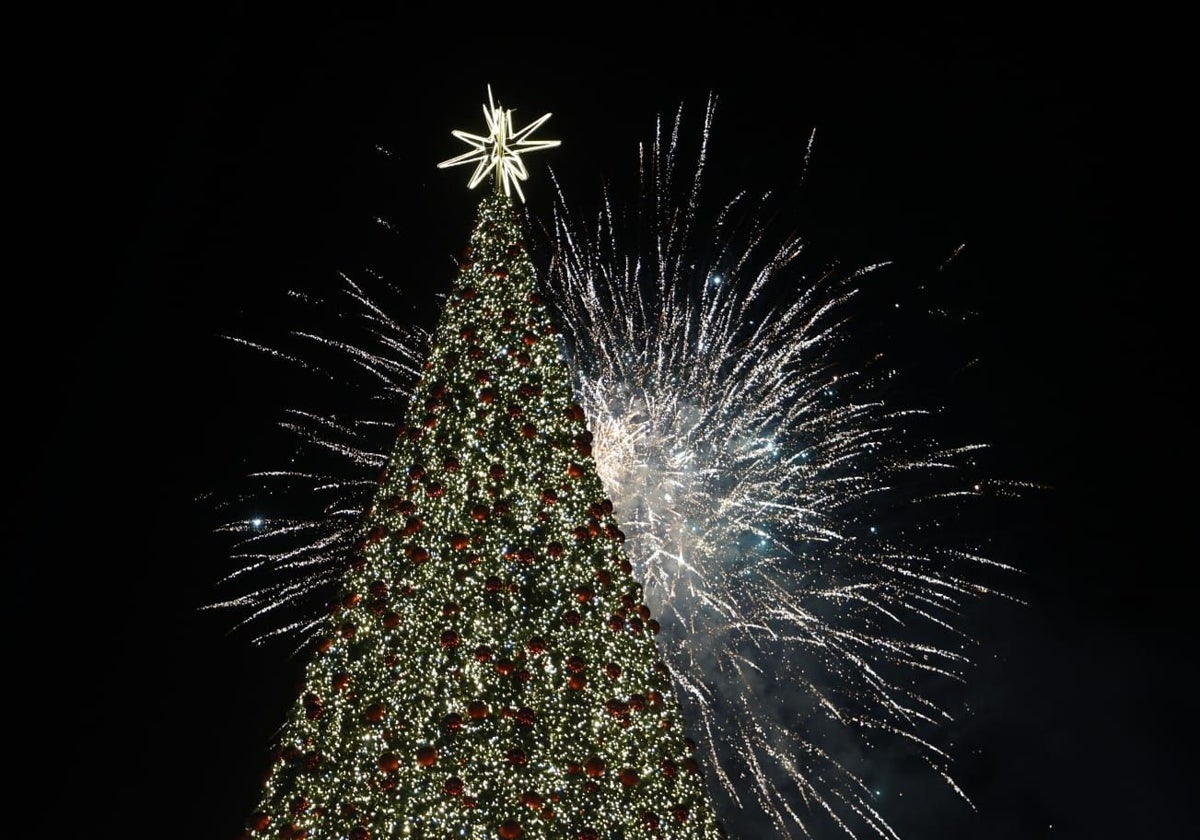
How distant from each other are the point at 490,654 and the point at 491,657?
2cm

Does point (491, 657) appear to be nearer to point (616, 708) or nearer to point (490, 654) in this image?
point (490, 654)

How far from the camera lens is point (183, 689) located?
420 inches

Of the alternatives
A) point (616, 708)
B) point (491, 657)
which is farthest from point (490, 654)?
point (616, 708)

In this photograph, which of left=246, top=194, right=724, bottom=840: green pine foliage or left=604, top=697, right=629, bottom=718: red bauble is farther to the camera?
left=604, top=697, right=629, bottom=718: red bauble

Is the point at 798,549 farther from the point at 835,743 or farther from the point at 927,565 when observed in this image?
the point at 835,743

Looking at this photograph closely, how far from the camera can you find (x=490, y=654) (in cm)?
442

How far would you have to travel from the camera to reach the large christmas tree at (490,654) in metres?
4.18

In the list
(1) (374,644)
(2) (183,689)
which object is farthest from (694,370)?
(2) (183,689)

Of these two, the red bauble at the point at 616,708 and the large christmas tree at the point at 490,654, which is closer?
the large christmas tree at the point at 490,654

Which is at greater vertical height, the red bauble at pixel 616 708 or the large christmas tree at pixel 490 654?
the large christmas tree at pixel 490 654

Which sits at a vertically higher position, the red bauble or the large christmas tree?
the large christmas tree

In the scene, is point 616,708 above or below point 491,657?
below

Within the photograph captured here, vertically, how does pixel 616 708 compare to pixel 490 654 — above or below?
below

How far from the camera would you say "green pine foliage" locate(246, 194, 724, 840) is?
4.17 metres
